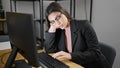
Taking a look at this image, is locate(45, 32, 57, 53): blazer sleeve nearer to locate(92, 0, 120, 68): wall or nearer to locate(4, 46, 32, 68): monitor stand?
locate(4, 46, 32, 68): monitor stand

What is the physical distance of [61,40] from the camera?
1497 millimetres

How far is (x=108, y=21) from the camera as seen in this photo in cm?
236

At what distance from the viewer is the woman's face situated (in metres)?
1.37

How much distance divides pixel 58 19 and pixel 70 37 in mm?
199

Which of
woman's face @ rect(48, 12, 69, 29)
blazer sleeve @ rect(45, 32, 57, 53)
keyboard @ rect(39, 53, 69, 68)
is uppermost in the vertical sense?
woman's face @ rect(48, 12, 69, 29)

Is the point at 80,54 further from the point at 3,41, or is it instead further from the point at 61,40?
the point at 3,41

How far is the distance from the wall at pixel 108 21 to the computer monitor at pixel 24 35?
1.67m

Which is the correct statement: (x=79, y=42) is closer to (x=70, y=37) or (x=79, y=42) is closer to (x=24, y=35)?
(x=70, y=37)

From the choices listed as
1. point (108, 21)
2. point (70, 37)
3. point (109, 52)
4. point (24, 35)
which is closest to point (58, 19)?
point (70, 37)

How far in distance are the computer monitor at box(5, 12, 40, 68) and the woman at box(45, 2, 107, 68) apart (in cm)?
45

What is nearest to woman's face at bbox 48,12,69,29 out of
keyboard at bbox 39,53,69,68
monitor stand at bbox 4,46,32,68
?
keyboard at bbox 39,53,69,68

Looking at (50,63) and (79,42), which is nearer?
(50,63)

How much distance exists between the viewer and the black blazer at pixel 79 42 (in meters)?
1.29

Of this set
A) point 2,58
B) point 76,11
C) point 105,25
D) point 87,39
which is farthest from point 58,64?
point 76,11
